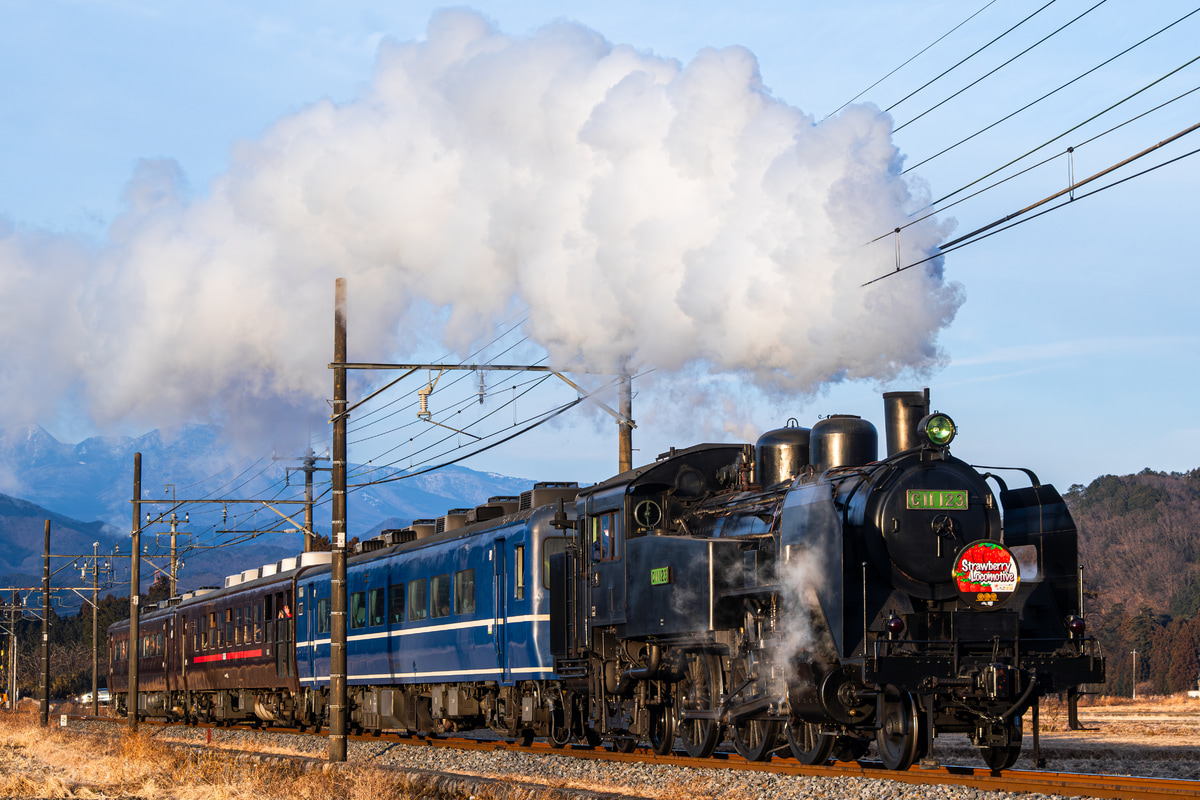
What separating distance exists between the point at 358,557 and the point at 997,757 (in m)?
18.1

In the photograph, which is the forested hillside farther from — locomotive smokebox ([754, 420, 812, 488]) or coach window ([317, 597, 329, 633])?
locomotive smokebox ([754, 420, 812, 488])

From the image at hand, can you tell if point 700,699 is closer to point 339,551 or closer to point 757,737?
A: point 757,737

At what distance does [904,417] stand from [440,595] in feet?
37.7

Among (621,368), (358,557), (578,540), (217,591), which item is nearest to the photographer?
(578,540)

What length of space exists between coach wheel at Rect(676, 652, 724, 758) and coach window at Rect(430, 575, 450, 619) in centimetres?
711

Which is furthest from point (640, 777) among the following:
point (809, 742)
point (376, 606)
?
point (376, 606)

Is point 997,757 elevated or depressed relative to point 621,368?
depressed

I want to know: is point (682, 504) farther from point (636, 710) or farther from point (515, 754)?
point (515, 754)

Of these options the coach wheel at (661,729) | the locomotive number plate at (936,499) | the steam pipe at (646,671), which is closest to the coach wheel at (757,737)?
the steam pipe at (646,671)

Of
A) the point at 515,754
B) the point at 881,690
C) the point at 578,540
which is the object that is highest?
the point at 578,540

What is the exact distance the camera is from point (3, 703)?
68438 mm

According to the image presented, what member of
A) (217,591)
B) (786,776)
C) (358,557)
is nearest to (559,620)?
(786,776)

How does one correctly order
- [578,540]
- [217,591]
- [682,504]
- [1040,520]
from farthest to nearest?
[217,591] → [578,540] → [682,504] → [1040,520]

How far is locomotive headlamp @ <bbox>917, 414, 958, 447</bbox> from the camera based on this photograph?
15.0m
